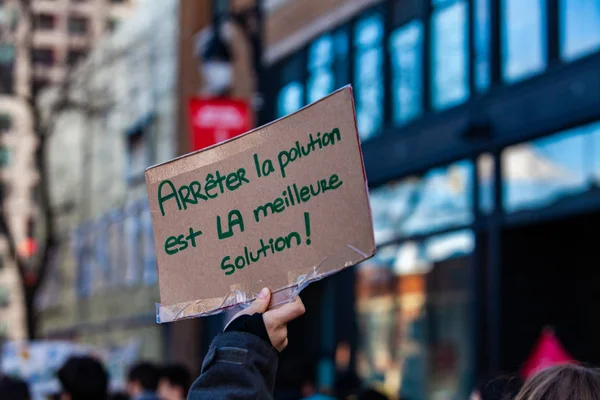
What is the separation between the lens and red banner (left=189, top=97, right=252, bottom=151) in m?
16.2

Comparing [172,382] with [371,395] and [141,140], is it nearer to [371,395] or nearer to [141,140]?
[371,395]

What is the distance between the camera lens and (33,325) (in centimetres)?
2227

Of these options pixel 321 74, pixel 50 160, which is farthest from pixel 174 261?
pixel 50 160

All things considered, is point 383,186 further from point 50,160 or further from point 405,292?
point 50,160

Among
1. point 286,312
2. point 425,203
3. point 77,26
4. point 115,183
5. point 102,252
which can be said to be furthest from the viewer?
point 77,26

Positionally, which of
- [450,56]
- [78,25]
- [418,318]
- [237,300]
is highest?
[78,25]

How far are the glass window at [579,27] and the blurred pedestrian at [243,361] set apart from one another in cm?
936

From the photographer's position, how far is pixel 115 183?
103 ft

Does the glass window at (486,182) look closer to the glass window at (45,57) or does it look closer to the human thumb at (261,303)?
the human thumb at (261,303)

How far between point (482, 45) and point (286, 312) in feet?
36.8

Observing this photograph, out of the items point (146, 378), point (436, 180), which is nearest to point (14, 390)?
point (146, 378)

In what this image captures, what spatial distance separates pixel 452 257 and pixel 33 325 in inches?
428

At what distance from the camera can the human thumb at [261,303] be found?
2942mm

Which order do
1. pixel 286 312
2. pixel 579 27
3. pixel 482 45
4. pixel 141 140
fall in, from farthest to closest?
pixel 141 140 → pixel 482 45 → pixel 579 27 → pixel 286 312
